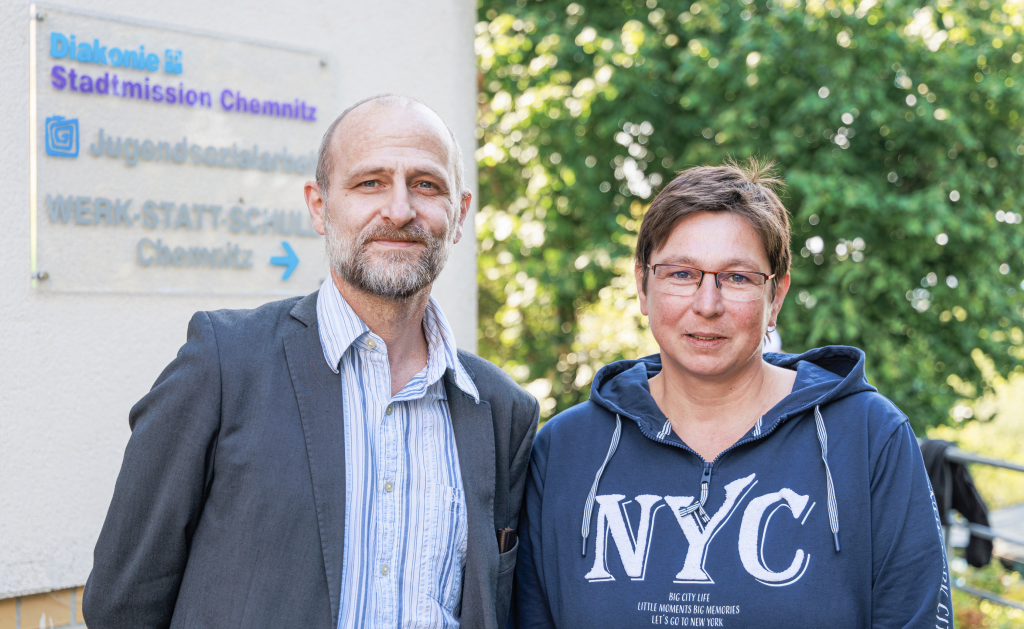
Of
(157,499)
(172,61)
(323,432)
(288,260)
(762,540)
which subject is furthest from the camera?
(288,260)

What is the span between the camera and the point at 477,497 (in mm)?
2076

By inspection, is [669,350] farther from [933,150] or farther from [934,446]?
[933,150]

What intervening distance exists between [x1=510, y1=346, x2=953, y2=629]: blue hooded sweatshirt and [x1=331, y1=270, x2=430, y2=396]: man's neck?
1.69 ft

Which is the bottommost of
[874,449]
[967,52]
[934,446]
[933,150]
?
[934,446]

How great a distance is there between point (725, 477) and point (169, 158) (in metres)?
2.35

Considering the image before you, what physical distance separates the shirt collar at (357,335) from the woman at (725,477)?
15.2 inches

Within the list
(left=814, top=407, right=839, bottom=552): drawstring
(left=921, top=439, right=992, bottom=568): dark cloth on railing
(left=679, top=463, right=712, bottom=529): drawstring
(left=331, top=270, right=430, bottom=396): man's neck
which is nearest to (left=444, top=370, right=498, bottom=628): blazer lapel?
(left=331, top=270, right=430, bottom=396): man's neck

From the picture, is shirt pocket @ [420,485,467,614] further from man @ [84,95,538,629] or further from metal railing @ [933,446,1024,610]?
metal railing @ [933,446,1024,610]

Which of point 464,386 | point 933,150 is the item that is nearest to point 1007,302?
point 933,150

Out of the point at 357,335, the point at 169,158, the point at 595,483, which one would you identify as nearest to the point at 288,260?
the point at 169,158

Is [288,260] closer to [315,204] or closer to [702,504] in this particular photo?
[315,204]

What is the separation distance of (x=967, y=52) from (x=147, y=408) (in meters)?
7.00

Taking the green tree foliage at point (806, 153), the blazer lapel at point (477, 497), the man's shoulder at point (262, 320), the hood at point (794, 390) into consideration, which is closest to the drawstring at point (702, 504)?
the hood at point (794, 390)

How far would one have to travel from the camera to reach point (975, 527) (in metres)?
5.70
